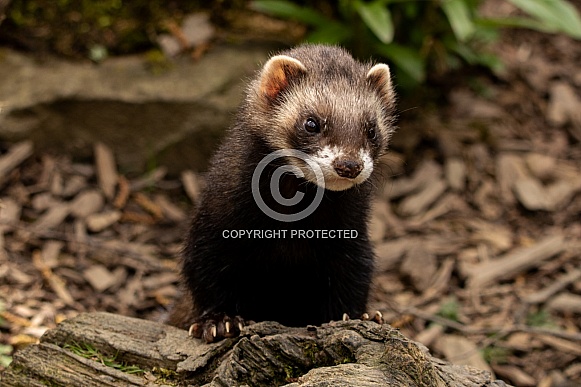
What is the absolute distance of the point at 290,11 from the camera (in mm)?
9023

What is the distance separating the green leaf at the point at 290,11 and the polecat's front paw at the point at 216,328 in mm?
4551

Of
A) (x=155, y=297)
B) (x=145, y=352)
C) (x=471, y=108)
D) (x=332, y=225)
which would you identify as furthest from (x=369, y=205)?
(x=471, y=108)

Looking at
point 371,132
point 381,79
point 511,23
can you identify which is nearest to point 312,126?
point 371,132

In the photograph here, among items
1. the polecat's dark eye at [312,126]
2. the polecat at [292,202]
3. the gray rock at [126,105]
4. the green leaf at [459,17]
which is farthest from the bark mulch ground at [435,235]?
the green leaf at [459,17]

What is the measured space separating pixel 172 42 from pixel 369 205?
4659 millimetres

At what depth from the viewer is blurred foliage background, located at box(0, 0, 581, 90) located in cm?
886

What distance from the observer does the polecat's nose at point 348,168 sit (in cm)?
466

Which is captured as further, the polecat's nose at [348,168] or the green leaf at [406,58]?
the green leaf at [406,58]

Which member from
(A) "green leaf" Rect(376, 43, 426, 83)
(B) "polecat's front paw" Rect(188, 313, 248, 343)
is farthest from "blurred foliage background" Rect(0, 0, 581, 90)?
(B) "polecat's front paw" Rect(188, 313, 248, 343)

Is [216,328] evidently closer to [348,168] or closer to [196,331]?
[196,331]

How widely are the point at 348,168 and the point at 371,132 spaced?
60 centimetres

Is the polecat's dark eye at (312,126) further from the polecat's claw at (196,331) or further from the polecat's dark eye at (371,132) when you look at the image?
the polecat's claw at (196,331)

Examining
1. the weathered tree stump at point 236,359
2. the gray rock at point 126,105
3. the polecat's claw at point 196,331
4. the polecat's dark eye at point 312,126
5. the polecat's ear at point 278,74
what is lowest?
the weathered tree stump at point 236,359

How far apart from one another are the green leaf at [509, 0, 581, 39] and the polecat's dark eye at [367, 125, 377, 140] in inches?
176
